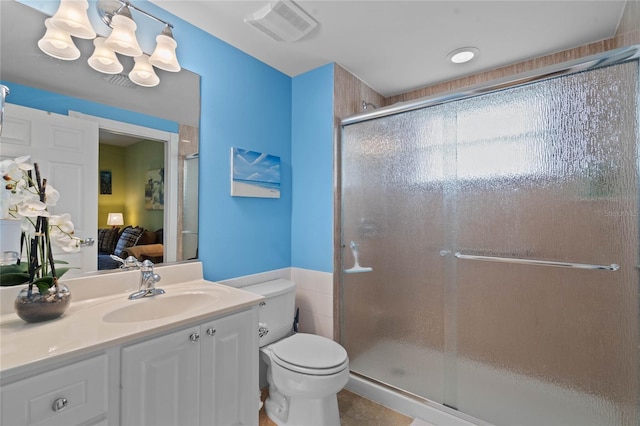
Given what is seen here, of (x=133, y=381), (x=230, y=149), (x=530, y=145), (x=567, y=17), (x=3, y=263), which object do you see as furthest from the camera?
(x=230, y=149)

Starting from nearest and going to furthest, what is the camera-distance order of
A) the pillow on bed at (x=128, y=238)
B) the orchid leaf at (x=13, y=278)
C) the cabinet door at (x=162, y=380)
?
the cabinet door at (x=162, y=380), the orchid leaf at (x=13, y=278), the pillow on bed at (x=128, y=238)

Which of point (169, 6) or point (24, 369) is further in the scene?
point (169, 6)

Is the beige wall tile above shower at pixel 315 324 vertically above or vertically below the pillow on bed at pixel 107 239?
below

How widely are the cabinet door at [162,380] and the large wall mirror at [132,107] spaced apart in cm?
63

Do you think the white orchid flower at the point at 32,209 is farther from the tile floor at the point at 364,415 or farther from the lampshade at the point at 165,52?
the tile floor at the point at 364,415

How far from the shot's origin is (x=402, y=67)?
7.10 feet

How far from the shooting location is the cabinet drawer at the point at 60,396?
2.45 feet

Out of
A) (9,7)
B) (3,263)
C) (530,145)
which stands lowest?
(3,263)

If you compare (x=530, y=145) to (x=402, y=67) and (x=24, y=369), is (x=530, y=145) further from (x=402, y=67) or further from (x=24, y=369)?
(x=24, y=369)

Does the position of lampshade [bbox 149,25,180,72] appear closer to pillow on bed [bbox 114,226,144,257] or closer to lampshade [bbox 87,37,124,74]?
lampshade [bbox 87,37,124,74]

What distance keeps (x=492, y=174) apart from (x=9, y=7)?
2.21 metres

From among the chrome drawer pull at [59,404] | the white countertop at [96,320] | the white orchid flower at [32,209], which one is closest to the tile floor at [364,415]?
the white countertop at [96,320]

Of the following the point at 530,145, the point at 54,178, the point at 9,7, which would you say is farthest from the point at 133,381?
the point at 530,145

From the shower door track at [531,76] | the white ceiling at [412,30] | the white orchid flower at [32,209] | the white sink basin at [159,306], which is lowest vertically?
the white sink basin at [159,306]
